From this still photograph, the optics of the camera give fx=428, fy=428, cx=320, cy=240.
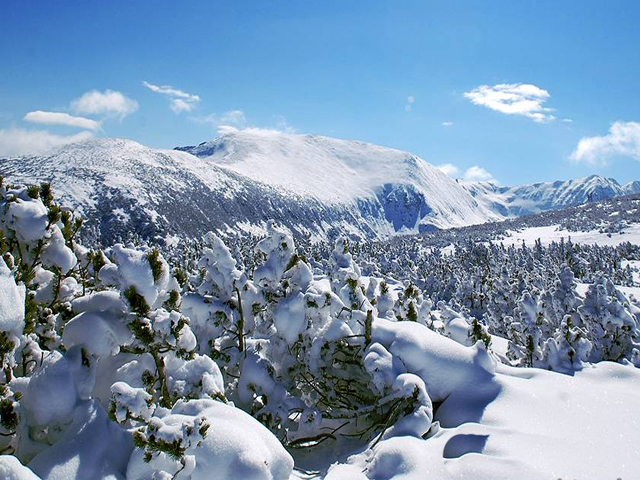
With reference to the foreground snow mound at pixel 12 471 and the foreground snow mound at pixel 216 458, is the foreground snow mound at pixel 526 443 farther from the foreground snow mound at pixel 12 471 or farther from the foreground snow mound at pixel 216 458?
the foreground snow mound at pixel 12 471

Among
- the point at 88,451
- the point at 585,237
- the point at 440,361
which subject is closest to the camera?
the point at 88,451

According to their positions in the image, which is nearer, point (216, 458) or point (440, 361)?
point (216, 458)

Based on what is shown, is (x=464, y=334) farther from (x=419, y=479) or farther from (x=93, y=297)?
(x=93, y=297)

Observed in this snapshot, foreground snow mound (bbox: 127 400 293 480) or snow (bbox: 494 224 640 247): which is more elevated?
snow (bbox: 494 224 640 247)

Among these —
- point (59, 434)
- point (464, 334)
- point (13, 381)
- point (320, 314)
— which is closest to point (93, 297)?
point (13, 381)

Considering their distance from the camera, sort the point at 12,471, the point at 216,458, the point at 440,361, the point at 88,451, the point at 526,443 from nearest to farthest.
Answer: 1. the point at 12,471
2. the point at 216,458
3. the point at 88,451
4. the point at 526,443
5. the point at 440,361

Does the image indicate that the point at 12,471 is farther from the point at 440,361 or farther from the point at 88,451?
the point at 440,361

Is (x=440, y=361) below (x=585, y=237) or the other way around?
below

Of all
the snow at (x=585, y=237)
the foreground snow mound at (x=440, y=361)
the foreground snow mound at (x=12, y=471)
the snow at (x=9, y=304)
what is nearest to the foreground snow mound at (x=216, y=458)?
the foreground snow mound at (x=12, y=471)

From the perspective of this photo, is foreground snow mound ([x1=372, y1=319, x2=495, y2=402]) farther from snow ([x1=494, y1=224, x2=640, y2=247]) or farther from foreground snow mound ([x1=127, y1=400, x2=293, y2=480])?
snow ([x1=494, y1=224, x2=640, y2=247])

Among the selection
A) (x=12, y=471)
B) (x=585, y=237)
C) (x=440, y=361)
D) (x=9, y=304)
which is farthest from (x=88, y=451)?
(x=585, y=237)

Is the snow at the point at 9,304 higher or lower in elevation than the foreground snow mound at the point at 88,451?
higher

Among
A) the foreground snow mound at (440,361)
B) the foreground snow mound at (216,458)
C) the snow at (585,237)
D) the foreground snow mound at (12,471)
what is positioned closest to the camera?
the foreground snow mound at (12,471)

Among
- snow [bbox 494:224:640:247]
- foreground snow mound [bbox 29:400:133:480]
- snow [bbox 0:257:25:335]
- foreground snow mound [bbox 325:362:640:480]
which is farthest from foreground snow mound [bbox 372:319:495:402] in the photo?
snow [bbox 494:224:640:247]
